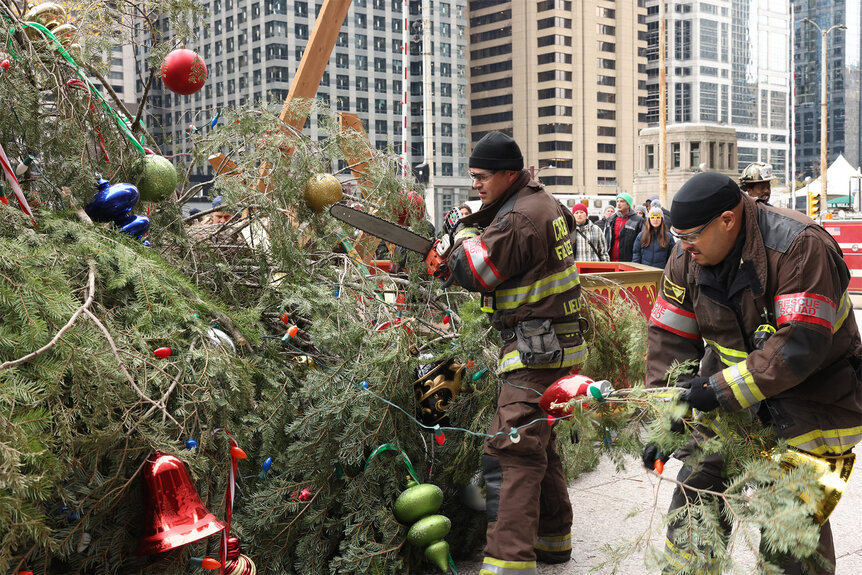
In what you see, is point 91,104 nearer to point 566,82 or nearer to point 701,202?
point 701,202

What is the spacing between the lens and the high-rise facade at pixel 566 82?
4670 inches

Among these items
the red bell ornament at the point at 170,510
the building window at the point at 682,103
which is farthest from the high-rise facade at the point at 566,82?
Result: the red bell ornament at the point at 170,510

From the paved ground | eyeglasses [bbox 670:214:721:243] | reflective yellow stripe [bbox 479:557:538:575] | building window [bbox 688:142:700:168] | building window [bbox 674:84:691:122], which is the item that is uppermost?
building window [bbox 674:84:691:122]

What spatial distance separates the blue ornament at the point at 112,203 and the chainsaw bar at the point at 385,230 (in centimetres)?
95

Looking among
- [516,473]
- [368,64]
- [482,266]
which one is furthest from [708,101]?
[516,473]

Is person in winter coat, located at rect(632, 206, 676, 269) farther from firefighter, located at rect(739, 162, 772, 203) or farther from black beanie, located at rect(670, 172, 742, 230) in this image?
black beanie, located at rect(670, 172, 742, 230)

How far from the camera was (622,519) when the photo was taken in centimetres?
410

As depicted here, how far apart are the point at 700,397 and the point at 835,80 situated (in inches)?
6315

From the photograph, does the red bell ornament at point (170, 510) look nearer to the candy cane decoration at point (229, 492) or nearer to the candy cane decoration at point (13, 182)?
the candy cane decoration at point (229, 492)

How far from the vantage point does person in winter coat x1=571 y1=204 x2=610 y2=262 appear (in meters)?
11.4

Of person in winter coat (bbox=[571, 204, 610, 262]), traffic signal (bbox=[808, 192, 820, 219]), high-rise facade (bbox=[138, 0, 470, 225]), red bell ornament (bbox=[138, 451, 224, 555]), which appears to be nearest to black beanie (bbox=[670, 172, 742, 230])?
red bell ornament (bbox=[138, 451, 224, 555])

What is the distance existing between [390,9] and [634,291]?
10759cm

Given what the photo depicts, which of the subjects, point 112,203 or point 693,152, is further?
point 693,152

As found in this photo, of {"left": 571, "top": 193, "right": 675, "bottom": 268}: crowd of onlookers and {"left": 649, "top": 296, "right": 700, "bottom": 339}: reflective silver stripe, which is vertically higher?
{"left": 571, "top": 193, "right": 675, "bottom": 268}: crowd of onlookers
